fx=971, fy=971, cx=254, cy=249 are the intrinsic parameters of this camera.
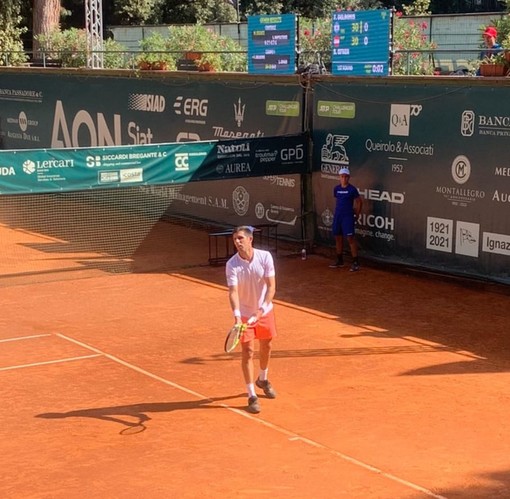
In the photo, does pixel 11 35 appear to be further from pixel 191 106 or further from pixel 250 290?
pixel 250 290

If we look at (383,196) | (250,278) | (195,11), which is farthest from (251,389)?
(195,11)

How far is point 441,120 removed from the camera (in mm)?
17688

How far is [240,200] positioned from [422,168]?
5534mm

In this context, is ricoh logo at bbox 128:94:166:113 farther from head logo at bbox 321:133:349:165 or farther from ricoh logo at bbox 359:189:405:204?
ricoh logo at bbox 359:189:405:204

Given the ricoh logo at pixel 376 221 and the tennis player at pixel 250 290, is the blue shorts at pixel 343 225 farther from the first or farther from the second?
the tennis player at pixel 250 290

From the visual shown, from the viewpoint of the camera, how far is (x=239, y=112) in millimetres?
22109

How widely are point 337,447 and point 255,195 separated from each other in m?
13.1

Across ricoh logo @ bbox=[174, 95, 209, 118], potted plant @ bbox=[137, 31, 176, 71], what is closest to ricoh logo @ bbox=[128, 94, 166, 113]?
ricoh logo @ bbox=[174, 95, 209, 118]

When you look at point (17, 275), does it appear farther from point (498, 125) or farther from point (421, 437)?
point (421, 437)

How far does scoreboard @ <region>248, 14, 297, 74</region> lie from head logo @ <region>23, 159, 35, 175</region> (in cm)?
641

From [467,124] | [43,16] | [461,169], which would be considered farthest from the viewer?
[43,16]

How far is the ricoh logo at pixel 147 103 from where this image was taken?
2430 cm

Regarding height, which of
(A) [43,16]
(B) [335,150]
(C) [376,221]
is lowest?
(C) [376,221]

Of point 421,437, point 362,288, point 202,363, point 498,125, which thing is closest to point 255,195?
point 362,288
